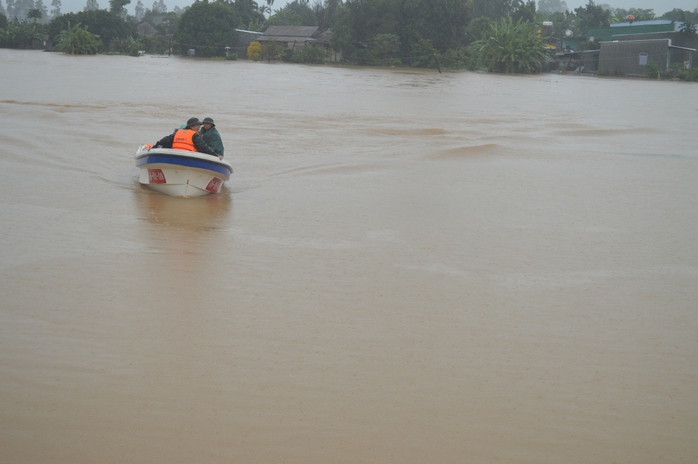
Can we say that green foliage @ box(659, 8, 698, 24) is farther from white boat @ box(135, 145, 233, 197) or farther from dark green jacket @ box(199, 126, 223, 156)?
white boat @ box(135, 145, 233, 197)

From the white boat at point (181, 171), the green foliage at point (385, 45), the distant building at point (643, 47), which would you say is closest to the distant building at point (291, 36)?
the green foliage at point (385, 45)

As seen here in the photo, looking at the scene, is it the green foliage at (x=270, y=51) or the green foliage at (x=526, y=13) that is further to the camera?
the green foliage at (x=526, y=13)

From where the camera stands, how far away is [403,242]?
29.7 ft

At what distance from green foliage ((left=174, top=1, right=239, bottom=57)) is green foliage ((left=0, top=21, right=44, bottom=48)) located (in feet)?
57.7

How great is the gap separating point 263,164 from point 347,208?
4.01 meters

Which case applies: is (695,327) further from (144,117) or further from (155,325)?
(144,117)

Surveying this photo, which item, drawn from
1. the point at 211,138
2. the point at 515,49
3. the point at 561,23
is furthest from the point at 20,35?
the point at 211,138

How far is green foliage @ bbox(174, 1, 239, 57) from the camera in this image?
65812 mm

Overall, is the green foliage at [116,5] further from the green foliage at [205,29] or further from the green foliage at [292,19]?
the green foliage at [205,29]

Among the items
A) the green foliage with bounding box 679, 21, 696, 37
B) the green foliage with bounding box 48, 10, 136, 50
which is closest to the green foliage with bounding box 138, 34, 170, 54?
the green foliage with bounding box 48, 10, 136, 50

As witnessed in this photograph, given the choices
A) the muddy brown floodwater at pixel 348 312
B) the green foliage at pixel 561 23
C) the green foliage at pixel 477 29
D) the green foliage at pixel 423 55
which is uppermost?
the green foliage at pixel 561 23

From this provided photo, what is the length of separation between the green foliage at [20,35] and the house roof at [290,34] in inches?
906

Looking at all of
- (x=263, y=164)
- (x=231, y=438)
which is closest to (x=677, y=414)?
(x=231, y=438)

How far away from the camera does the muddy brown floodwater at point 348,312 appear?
4.77 meters
